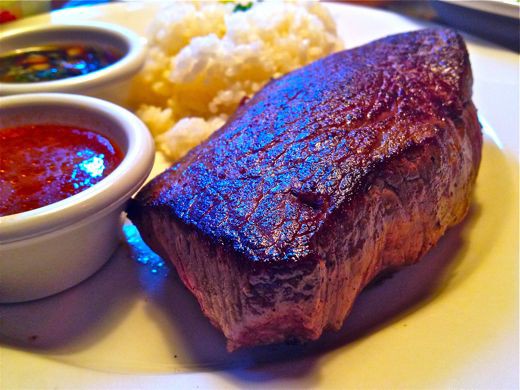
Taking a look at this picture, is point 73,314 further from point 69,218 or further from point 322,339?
point 322,339

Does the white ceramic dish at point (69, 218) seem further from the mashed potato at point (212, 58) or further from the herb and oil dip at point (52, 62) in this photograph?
the herb and oil dip at point (52, 62)

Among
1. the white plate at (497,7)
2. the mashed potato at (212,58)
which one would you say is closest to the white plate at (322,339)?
the mashed potato at (212,58)

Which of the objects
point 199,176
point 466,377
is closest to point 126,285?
point 199,176

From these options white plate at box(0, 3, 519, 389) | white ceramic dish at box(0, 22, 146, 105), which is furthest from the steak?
white ceramic dish at box(0, 22, 146, 105)

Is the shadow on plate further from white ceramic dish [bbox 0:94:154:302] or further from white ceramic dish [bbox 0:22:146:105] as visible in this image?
white ceramic dish [bbox 0:22:146:105]

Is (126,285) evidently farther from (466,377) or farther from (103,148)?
(466,377)

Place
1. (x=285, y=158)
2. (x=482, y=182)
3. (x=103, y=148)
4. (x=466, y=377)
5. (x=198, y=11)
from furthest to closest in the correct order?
(x=198, y=11), (x=482, y=182), (x=103, y=148), (x=285, y=158), (x=466, y=377)
